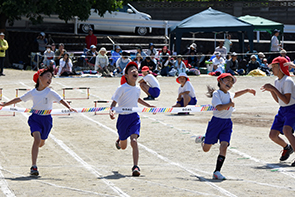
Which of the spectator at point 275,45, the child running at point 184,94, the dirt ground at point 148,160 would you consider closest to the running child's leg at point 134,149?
the dirt ground at point 148,160

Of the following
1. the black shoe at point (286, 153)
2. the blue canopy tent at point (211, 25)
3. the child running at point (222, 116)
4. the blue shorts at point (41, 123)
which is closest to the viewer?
the child running at point (222, 116)

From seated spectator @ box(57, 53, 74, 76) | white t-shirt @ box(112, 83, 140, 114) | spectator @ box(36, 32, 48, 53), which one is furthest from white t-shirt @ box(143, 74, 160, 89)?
spectator @ box(36, 32, 48, 53)

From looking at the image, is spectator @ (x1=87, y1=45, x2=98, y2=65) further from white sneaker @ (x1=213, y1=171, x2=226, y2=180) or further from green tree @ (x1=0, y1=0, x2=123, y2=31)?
white sneaker @ (x1=213, y1=171, x2=226, y2=180)

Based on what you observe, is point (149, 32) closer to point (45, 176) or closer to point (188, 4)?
point (188, 4)

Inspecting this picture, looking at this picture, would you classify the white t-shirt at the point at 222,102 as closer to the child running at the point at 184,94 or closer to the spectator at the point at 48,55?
the child running at the point at 184,94

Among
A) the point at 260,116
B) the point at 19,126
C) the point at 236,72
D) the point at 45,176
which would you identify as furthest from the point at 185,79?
the point at 236,72

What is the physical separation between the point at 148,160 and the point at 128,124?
125 centimetres

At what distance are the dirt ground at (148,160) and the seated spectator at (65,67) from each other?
878 centimetres

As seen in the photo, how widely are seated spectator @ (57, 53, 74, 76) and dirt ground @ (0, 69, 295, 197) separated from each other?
8.78 metres

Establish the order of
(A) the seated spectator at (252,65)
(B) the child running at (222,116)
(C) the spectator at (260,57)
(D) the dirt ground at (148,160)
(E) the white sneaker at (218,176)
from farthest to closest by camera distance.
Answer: (C) the spectator at (260,57) < (A) the seated spectator at (252,65) < (B) the child running at (222,116) < (E) the white sneaker at (218,176) < (D) the dirt ground at (148,160)

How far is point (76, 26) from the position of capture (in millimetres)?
32750

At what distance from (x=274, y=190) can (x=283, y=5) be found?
35.6 meters

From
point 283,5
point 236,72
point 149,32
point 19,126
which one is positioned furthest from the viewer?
point 283,5

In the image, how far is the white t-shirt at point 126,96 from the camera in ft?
28.8
